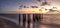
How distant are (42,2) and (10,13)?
345 mm

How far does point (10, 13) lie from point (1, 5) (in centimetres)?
13

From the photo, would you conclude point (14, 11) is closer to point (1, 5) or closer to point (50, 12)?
point (1, 5)

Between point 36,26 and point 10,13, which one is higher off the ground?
point 10,13

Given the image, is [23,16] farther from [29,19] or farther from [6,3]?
[6,3]

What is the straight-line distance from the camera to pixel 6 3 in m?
1.47

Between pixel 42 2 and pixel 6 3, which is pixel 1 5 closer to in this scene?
pixel 6 3

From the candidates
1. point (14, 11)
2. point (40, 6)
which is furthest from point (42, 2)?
point (14, 11)

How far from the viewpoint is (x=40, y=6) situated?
A: 1.48 metres

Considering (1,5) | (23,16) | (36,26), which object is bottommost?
(36,26)

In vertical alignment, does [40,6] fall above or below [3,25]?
above

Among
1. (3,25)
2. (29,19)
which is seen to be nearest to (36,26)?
(29,19)


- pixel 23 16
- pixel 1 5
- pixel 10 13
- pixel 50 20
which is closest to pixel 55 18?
pixel 50 20

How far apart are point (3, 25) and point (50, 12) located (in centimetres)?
50

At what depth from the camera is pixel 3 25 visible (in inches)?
57.5
